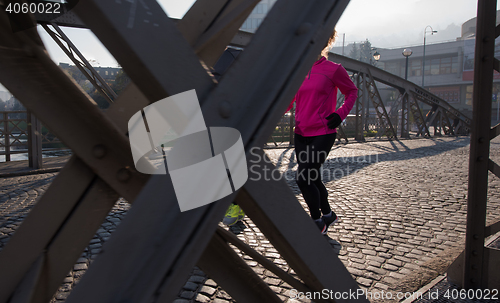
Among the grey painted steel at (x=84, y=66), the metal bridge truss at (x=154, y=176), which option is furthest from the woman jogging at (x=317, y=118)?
the grey painted steel at (x=84, y=66)

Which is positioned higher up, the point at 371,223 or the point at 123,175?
the point at 123,175

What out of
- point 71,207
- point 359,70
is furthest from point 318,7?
point 359,70

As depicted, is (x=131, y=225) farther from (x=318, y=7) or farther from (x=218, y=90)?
(x=318, y=7)

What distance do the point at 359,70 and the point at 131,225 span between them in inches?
583

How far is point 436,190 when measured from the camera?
5.38 metres

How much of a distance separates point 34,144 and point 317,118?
19.8 feet

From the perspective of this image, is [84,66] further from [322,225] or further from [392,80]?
[392,80]

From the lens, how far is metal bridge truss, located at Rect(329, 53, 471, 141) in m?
14.4

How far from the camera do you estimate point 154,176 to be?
713 millimetres

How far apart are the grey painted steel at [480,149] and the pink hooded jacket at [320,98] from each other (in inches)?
44.5

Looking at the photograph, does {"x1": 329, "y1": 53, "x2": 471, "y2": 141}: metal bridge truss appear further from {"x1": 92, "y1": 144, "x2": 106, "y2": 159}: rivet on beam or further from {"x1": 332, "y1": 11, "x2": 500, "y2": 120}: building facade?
{"x1": 332, "y1": 11, "x2": 500, "y2": 120}: building facade

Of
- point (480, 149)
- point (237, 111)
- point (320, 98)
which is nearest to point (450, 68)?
point (320, 98)

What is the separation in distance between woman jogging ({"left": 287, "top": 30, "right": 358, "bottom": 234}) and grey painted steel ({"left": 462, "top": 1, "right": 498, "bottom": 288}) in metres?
1.12

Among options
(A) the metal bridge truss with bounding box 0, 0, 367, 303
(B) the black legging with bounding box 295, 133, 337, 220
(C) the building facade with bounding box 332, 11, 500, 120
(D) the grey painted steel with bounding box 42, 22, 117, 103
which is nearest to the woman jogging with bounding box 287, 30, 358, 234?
(B) the black legging with bounding box 295, 133, 337, 220
